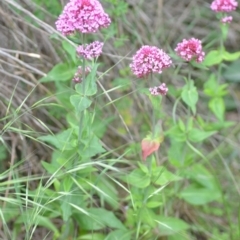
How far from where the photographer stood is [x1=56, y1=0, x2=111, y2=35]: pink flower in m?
1.67

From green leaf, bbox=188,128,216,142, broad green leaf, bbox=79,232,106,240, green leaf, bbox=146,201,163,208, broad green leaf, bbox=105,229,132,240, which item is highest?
green leaf, bbox=188,128,216,142

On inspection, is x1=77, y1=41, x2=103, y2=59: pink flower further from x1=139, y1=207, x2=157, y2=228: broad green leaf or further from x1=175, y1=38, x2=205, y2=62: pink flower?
x1=139, y1=207, x2=157, y2=228: broad green leaf

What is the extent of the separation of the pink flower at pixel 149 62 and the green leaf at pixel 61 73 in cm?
48

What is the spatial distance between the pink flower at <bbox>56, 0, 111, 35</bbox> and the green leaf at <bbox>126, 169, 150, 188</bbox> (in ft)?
1.84

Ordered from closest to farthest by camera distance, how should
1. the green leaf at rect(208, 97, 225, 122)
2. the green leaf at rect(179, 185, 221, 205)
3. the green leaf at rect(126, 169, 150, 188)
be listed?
the green leaf at rect(126, 169, 150, 188), the green leaf at rect(179, 185, 221, 205), the green leaf at rect(208, 97, 225, 122)

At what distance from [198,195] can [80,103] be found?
792 mm

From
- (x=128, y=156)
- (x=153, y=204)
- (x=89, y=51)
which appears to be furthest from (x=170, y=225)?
(x=89, y=51)

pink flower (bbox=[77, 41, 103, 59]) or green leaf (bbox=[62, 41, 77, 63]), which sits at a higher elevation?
pink flower (bbox=[77, 41, 103, 59])

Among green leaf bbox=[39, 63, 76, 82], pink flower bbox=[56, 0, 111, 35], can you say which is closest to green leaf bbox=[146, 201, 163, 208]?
green leaf bbox=[39, 63, 76, 82]

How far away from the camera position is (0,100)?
2.21 meters

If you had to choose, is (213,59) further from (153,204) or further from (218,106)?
(153,204)

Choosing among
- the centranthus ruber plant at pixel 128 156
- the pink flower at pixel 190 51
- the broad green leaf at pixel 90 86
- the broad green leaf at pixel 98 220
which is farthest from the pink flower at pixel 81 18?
the broad green leaf at pixel 98 220

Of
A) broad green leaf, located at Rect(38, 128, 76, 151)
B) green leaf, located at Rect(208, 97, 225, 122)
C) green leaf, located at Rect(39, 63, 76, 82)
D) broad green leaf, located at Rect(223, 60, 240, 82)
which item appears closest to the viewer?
broad green leaf, located at Rect(38, 128, 76, 151)

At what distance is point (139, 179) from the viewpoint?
6.65ft
